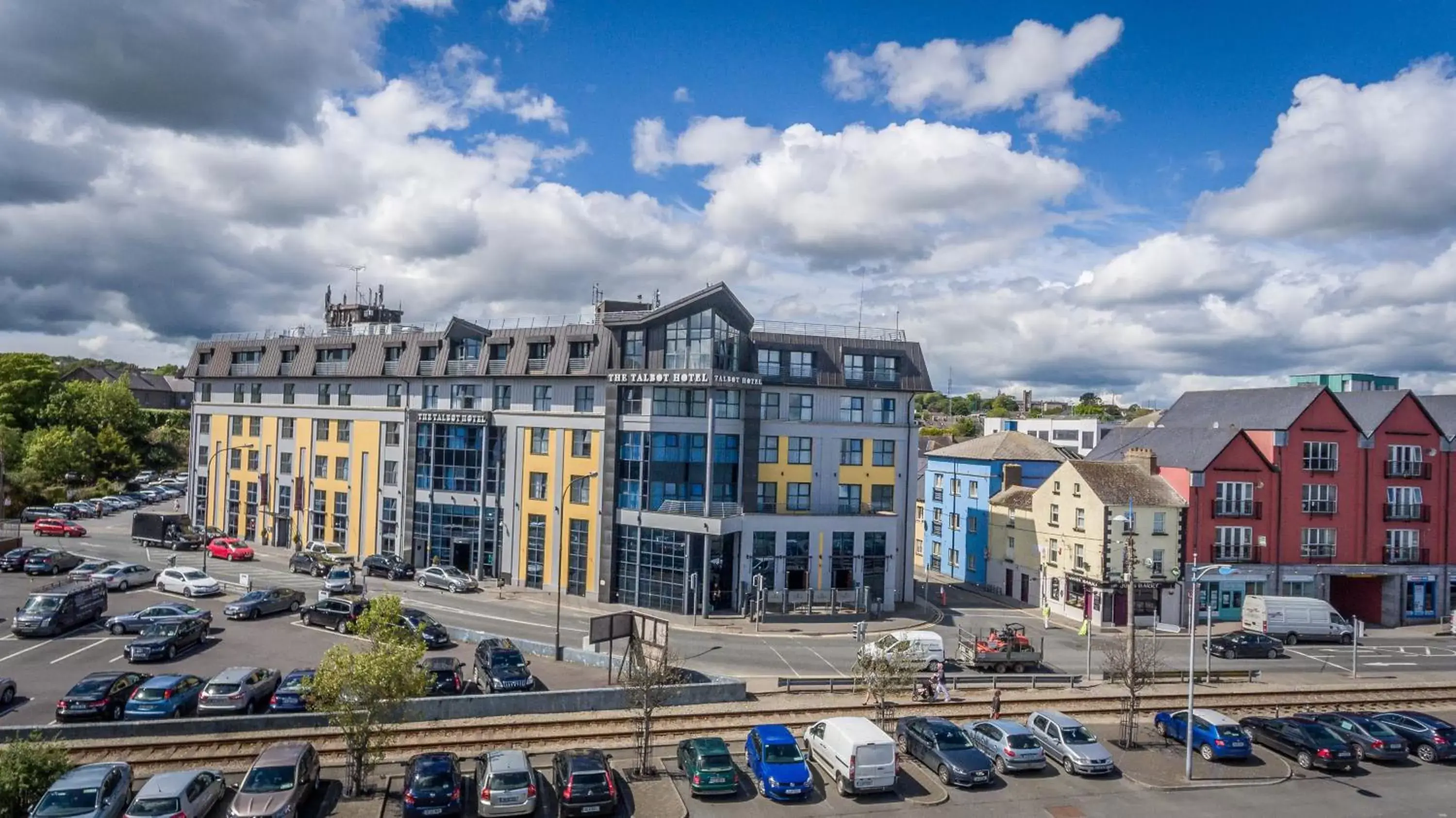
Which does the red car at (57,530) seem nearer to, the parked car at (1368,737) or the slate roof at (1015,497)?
the slate roof at (1015,497)

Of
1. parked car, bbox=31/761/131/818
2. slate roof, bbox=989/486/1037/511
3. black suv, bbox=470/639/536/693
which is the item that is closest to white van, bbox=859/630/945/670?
black suv, bbox=470/639/536/693

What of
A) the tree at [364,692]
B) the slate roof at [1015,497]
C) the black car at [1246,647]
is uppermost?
the slate roof at [1015,497]

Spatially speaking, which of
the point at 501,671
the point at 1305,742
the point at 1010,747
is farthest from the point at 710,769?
the point at 1305,742

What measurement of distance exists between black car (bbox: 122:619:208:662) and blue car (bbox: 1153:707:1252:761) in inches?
1588

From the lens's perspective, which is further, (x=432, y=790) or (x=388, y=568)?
(x=388, y=568)

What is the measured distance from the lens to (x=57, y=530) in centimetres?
6950

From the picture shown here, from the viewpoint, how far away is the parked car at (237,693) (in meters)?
29.2

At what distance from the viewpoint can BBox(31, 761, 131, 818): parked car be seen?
19.9 meters

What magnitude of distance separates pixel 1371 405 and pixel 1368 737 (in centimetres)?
3839

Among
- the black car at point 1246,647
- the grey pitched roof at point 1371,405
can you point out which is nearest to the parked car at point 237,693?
the black car at point 1246,647

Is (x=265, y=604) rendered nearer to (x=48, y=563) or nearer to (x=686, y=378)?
(x=48, y=563)

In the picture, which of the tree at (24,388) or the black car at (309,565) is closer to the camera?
the black car at (309,565)

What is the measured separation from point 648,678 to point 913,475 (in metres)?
33.7

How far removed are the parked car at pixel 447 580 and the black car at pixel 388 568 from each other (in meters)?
1.87
